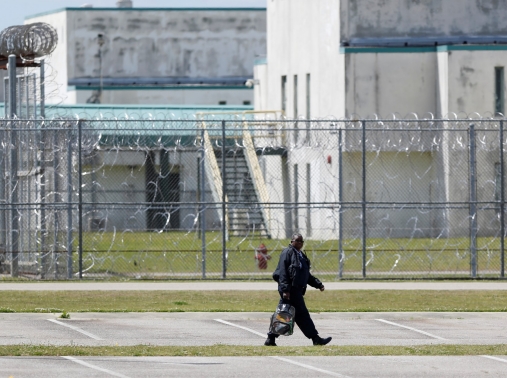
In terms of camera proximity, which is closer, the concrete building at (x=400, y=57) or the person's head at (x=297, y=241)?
the person's head at (x=297, y=241)

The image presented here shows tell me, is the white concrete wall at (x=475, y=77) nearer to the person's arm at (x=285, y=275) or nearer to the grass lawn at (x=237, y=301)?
the grass lawn at (x=237, y=301)

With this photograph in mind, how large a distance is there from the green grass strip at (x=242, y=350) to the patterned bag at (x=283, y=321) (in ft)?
0.68

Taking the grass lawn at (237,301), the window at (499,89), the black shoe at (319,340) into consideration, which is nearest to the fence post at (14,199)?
the grass lawn at (237,301)

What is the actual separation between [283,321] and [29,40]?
1254 centimetres

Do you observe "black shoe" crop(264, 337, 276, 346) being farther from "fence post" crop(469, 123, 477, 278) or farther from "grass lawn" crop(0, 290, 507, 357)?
"fence post" crop(469, 123, 477, 278)

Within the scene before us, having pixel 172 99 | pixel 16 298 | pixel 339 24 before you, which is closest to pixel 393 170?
pixel 339 24

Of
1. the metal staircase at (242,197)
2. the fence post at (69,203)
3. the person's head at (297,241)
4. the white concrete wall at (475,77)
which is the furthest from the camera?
the white concrete wall at (475,77)

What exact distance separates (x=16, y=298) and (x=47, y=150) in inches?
169

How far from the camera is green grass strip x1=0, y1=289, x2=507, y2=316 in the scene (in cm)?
1819

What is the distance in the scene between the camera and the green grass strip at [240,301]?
1819 centimetres

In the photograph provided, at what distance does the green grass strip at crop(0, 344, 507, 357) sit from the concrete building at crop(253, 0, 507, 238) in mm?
15534

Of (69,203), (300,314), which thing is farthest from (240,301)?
(300,314)

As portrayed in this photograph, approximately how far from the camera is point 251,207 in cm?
2283

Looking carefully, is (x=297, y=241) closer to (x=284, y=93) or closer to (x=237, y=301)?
(x=237, y=301)
